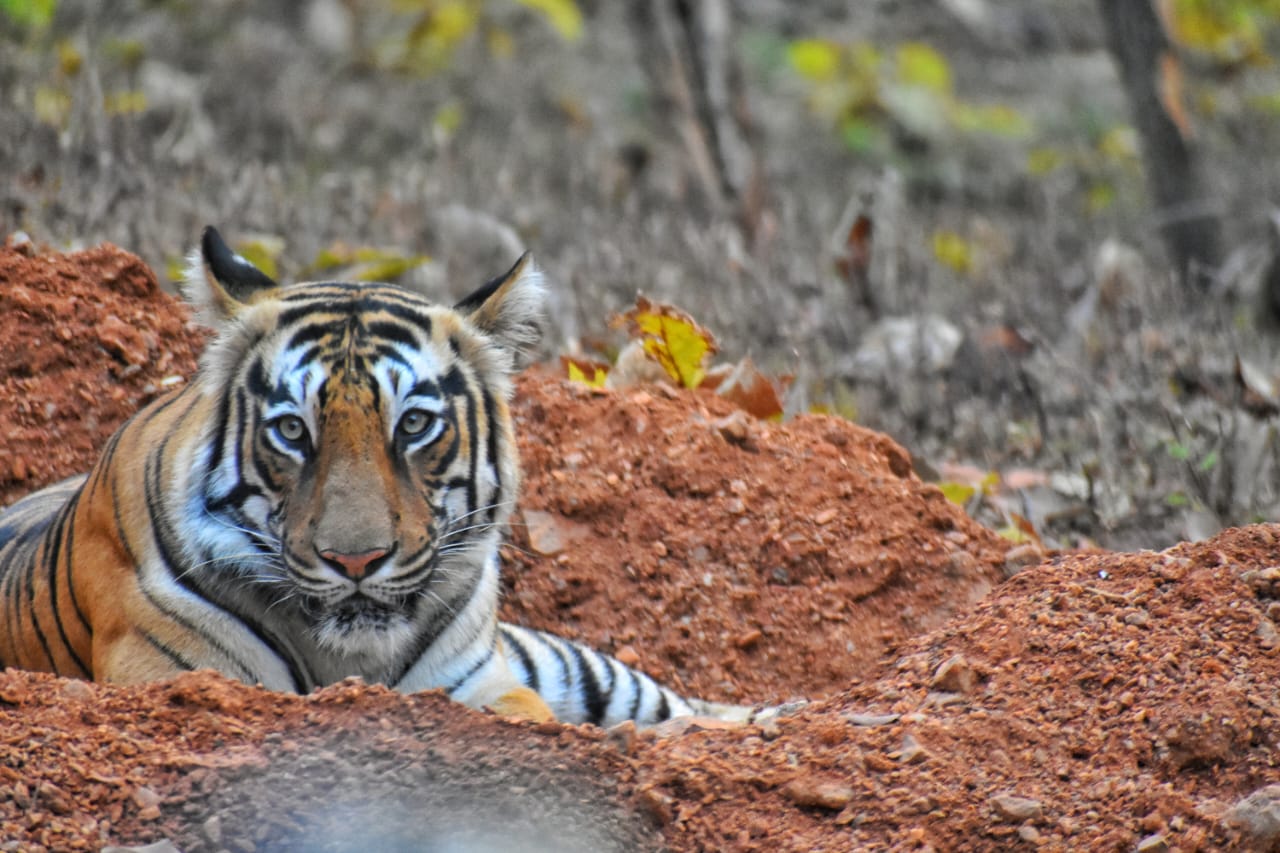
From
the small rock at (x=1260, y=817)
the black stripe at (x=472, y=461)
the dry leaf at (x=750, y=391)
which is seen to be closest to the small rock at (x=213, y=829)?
the black stripe at (x=472, y=461)

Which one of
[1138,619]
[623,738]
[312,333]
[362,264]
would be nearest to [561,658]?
[312,333]

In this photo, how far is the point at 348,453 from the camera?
3.15m

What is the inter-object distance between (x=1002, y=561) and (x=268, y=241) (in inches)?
133

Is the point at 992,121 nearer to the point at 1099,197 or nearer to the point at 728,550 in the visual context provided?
the point at 1099,197

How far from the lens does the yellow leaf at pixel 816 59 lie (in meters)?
12.6

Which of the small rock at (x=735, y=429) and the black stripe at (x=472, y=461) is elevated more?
the black stripe at (x=472, y=461)

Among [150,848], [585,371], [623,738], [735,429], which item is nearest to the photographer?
[150,848]

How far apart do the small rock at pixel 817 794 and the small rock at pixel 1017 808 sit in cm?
24

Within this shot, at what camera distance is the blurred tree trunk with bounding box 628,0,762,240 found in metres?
9.01

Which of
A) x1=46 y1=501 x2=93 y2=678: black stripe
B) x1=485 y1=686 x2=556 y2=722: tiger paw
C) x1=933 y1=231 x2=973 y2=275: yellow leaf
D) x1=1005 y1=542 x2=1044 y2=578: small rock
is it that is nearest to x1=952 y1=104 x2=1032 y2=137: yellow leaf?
x1=933 y1=231 x2=973 y2=275: yellow leaf

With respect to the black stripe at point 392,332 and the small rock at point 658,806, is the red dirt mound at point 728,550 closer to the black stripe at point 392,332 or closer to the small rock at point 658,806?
the black stripe at point 392,332

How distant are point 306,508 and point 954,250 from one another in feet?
24.6

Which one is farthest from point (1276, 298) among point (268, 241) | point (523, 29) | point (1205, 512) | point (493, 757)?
point (523, 29)

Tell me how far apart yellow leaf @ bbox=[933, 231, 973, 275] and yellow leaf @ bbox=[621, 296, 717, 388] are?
4.67 meters
